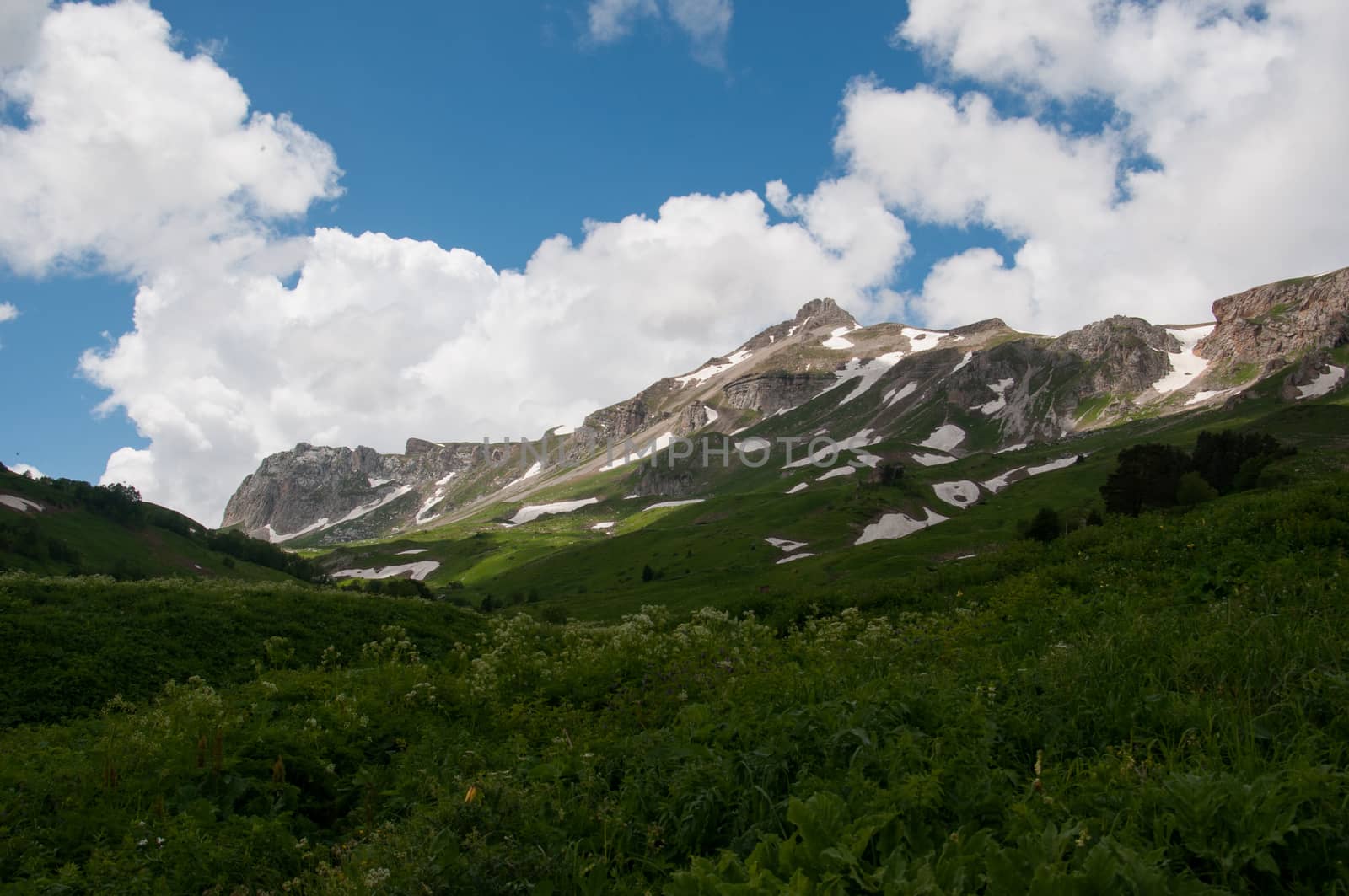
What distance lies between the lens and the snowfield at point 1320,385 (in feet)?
615

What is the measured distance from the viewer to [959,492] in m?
151

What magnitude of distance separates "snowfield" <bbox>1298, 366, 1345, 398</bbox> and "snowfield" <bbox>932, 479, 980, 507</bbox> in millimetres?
100648

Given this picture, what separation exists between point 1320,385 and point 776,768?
245294 millimetres

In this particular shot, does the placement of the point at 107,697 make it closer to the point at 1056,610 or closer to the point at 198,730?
the point at 198,730

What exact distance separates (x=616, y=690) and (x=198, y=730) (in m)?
6.50

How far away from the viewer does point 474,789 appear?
7.79 m

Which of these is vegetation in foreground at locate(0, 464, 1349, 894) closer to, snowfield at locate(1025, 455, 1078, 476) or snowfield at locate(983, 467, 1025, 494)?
snowfield at locate(983, 467, 1025, 494)

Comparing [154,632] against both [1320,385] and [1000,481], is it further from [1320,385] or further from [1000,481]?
[1320,385]

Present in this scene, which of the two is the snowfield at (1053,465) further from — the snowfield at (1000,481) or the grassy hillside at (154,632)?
the grassy hillside at (154,632)

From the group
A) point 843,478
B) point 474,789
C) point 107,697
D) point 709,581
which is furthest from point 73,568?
point 843,478

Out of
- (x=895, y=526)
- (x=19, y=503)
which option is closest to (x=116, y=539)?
(x=19, y=503)

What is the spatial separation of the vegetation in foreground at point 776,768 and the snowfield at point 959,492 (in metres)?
137

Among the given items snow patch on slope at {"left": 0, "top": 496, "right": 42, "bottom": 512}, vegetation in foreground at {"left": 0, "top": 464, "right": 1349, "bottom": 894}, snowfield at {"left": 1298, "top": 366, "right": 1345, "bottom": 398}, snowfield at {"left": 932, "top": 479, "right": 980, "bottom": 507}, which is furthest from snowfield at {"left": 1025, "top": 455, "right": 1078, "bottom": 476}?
snow patch on slope at {"left": 0, "top": 496, "right": 42, "bottom": 512}

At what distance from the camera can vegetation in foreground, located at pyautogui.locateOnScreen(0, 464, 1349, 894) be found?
5.12 m
